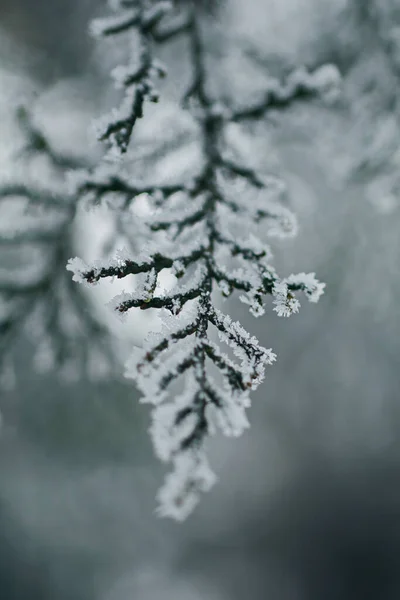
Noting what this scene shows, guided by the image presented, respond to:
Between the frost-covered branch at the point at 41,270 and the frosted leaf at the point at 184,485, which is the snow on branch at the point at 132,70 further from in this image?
the frosted leaf at the point at 184,485

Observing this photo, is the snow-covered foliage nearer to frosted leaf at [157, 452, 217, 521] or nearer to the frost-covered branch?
frosted leaf at [157, 452, 217, 521]

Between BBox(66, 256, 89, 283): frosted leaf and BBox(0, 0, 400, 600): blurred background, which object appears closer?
BBox(66, 256, 89, 283): frosted leaf

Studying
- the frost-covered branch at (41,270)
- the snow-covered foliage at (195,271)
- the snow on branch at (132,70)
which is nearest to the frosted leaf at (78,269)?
the snow-covered foliage at (195,271)

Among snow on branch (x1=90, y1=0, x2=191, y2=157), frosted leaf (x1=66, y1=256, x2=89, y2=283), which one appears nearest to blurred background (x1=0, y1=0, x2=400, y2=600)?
snow on branch (x1=90, y1=0, x2=191, y2=157)

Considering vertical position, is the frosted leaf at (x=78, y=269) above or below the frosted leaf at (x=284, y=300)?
above

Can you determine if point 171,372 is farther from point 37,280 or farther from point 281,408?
point 281,408
